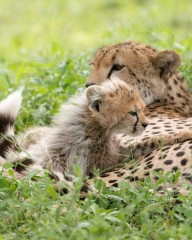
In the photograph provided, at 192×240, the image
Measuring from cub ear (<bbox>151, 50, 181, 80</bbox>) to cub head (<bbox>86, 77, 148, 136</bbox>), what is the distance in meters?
0.70

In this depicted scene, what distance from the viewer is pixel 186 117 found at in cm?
471

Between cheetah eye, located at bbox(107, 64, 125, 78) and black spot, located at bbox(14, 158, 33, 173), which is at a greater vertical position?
cheetah eye, located at bbox(107, 64, 125, 78)

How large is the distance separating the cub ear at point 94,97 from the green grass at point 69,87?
1.87ft

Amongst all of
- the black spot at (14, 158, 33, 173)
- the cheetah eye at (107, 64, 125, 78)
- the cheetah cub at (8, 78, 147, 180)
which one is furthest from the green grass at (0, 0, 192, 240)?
the cheetah cub at (8, 78, 147, 180)

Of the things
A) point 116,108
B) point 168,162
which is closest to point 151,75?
point 116,108

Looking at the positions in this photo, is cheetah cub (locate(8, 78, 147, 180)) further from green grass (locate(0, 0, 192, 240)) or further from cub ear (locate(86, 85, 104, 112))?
green grass (locate(0, 0, 192, 240))

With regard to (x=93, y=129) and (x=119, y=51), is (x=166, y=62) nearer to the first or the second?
(x=119, y=51)

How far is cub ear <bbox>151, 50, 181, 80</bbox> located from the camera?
480 centimetres

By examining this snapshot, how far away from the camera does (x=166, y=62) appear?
189 inches

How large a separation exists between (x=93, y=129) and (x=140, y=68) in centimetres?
83

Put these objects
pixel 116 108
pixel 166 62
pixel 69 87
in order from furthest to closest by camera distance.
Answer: pixel 69 87, pixel 166 62, pixel 116 108

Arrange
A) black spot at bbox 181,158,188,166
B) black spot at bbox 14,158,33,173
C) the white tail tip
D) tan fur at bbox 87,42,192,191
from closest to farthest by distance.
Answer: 1. black spot at bbox 14,158,33,173
2. black spot at bbox 181,158,188,166
3. the white tail tip
4. tan fur at bbox 87,42,192,191

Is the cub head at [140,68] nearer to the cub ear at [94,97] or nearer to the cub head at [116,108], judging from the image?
the cub head at [116,108]

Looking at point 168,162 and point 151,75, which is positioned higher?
point 151,75
